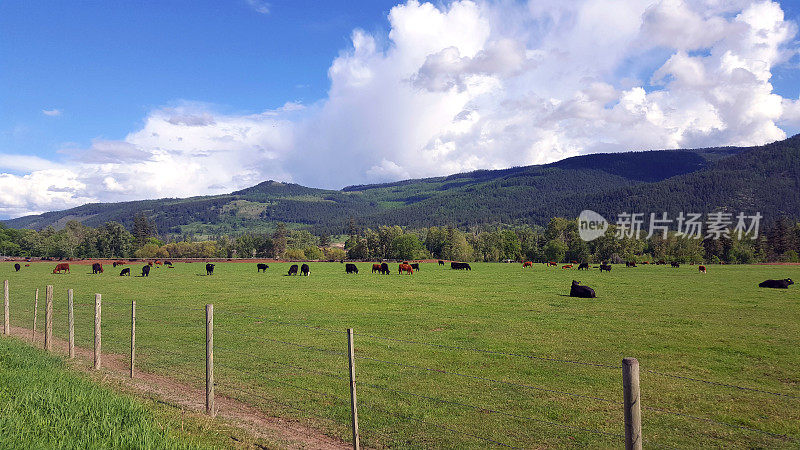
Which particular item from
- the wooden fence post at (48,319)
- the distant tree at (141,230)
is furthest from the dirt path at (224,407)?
the distant tree at (141,230)

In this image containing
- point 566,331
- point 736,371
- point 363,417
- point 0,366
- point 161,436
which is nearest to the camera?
point 161,436

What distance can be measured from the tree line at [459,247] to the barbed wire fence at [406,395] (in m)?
117

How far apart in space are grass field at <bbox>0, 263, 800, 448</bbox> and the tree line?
106 metres

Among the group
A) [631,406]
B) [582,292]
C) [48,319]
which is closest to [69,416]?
[631,406]

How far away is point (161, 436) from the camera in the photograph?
256 inches

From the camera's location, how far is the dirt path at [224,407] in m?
7.77

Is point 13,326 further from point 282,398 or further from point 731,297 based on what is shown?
point 731,297

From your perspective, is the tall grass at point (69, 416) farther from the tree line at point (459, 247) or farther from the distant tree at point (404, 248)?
the distant tree at point (404, 248)

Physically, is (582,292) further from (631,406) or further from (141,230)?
(141,230)

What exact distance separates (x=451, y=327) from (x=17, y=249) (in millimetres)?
189454

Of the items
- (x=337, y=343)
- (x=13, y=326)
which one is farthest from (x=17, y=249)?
(x=337, y=343)

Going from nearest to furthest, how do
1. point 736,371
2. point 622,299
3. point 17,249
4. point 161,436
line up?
point 161,436, point 736,371, point 622,299, point 17,249

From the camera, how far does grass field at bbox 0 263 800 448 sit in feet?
27.7

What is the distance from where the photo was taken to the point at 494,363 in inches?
505
